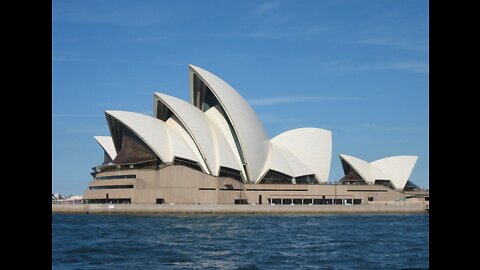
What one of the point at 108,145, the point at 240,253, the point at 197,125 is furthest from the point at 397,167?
the point at 240,253

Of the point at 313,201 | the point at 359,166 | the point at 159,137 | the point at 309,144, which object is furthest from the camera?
the point at 359,166

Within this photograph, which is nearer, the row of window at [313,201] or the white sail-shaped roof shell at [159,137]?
the white sail-shaped roof shell at [159,137]

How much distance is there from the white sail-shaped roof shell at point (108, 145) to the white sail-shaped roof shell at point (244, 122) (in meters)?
13.7

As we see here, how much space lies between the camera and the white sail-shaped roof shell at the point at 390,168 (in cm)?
8644

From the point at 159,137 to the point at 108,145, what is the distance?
12.9 m

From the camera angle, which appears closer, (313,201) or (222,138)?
(222,138)

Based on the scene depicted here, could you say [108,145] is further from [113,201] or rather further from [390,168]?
[390,168]

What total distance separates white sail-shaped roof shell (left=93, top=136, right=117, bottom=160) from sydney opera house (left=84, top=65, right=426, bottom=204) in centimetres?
18

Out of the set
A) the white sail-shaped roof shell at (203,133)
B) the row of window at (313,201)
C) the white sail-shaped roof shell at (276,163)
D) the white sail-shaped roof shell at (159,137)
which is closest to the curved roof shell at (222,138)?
the white sail-shaped roof shell at (203,133)

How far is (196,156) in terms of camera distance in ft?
225

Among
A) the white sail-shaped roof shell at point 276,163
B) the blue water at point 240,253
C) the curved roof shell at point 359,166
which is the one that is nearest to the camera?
the blue water at point 240,253

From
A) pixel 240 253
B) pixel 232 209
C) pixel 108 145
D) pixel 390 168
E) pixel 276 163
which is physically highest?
pixel 108 145

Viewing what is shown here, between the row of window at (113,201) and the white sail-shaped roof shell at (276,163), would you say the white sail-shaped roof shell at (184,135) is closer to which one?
the row of window at (113,201)
